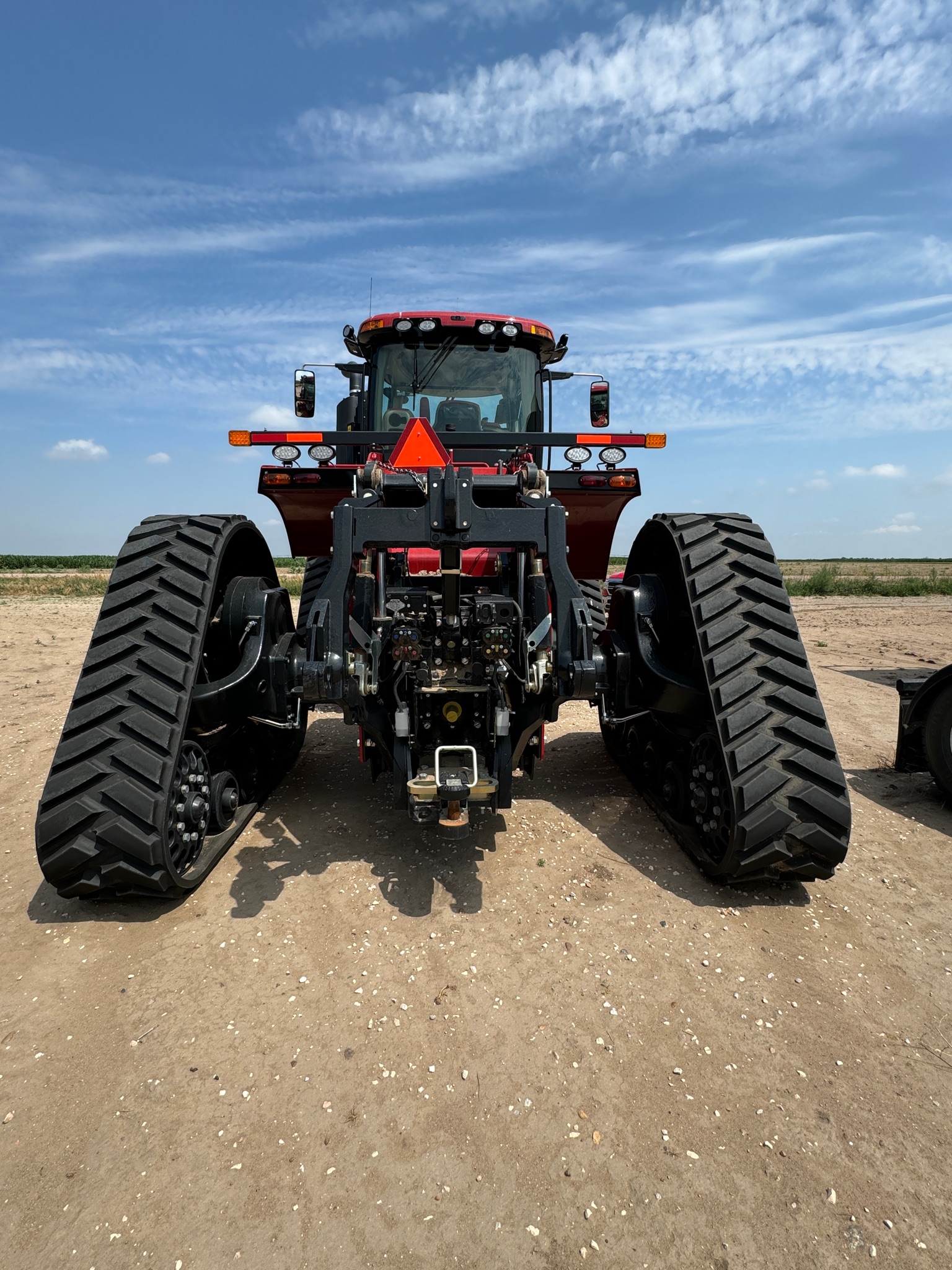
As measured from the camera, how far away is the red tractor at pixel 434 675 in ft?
9.92

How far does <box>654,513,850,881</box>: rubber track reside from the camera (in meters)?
3.04

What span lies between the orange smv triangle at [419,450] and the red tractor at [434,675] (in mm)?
15

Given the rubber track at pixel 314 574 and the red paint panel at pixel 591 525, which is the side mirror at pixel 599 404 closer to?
the red paint panel at pixel 591 525

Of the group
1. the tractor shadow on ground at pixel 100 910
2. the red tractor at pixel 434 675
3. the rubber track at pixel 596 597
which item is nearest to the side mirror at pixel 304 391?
the red tractor at pixel 434 675

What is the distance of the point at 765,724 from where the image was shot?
10.4 feet

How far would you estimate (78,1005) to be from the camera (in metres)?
2.56

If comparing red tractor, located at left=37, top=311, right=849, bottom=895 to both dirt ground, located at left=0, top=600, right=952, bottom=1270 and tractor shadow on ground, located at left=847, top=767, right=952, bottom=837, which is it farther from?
tractor shadow on ground, located at left=847, top=767, right=952, bottom=837

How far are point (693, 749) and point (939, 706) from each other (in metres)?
2.06

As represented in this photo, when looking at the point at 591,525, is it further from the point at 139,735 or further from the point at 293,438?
the point at 139,735

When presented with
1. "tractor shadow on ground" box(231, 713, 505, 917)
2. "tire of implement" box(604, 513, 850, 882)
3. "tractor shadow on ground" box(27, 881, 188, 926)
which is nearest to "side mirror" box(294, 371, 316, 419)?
"tractor shadow on ground" box(231, 713, 505, 917)

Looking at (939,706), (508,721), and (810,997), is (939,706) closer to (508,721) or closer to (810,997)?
(810,997)

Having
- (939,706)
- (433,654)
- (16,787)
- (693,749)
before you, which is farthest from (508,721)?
(16,787)

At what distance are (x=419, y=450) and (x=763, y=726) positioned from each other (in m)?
2.27

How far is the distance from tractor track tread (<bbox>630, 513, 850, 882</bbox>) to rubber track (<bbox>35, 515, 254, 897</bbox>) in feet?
8.18
